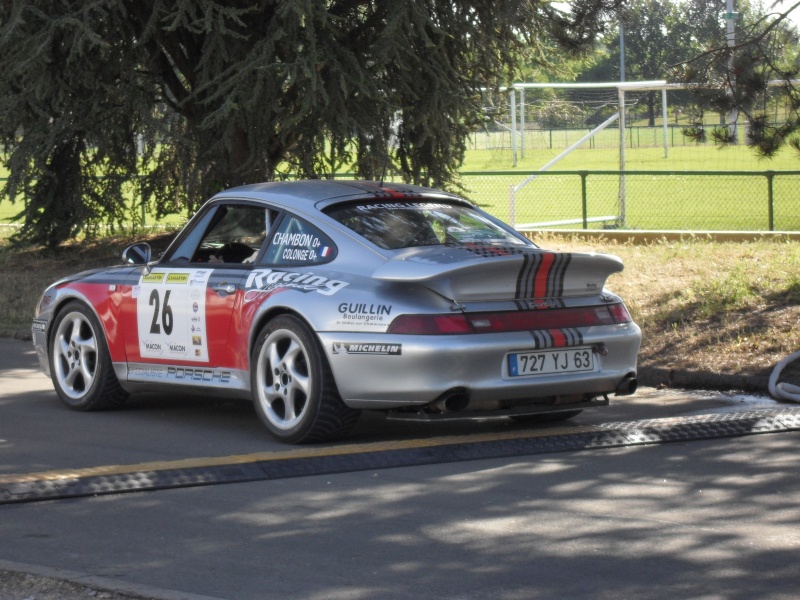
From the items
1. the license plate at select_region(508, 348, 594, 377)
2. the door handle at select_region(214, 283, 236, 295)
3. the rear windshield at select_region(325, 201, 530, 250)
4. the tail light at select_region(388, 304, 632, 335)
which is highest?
the rear windshield at select_region(325, 201, 530, 250)

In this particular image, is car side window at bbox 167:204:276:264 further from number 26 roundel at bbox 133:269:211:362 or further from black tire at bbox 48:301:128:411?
black tire at bbox 48:301:128:411

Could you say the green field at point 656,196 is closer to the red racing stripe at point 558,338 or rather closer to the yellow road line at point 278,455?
the yellow road line at point 278,455

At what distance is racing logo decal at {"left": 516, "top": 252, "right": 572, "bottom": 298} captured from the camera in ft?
23.6

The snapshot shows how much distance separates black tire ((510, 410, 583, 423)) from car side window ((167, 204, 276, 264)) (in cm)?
196

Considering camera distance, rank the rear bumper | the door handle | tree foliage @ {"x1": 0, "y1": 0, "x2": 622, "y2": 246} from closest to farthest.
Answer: the rear bumper, the door handle, tree foliage @ {"x1": 0, "y1": 0, "x2": 622, "y2": 246}

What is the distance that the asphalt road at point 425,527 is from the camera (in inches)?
187

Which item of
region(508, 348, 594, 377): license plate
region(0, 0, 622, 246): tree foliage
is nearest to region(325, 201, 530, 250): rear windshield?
region(508, 348, 594, 377): license plate

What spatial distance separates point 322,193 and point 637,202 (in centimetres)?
2449

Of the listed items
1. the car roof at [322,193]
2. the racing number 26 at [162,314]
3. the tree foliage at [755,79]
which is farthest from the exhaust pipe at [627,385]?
the tree foliage at [755,79]

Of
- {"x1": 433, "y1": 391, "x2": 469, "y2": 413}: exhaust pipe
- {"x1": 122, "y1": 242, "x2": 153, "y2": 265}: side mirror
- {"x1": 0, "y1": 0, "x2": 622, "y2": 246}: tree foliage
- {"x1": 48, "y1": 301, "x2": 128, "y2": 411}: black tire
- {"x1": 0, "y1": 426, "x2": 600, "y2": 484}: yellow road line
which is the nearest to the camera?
{"x1": 0, "y1": 426, "x2": 600, "y2": 484}: yellow road line

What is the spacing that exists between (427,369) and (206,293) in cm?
179

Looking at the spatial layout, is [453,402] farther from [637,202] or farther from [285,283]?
[637,202]

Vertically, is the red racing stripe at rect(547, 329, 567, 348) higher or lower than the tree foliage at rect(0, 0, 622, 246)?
lower

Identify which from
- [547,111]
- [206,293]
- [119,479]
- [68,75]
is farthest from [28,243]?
[547,111]
